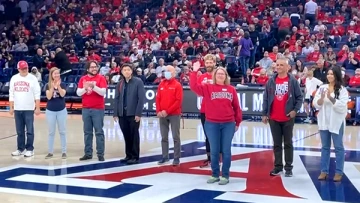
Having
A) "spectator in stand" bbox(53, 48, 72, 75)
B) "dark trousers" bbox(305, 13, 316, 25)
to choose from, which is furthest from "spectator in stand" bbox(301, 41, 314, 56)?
"spectator in stand" bbox(53, 48, 72, 75)

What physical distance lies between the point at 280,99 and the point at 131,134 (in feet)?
8.69

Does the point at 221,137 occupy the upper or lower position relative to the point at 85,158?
upper

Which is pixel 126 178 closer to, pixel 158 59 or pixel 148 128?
pixel 148 128

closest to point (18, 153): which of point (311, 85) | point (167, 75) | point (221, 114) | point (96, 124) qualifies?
point (96, 124)

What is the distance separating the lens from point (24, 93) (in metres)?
9.70

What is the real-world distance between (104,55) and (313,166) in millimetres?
14582

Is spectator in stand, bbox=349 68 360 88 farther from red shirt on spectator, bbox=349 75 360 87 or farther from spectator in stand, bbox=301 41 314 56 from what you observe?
spectator in stand, bbox=301 41 314 56

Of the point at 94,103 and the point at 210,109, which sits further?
the point at 94,103

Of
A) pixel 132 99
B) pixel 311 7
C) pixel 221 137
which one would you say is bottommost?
pixel 221 137

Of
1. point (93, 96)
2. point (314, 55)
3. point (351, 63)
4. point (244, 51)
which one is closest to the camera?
point (93, 96)

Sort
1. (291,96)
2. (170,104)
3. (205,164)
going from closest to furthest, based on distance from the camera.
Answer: (291,96) < (170,104) < (205,164)

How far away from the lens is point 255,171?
8508 mm

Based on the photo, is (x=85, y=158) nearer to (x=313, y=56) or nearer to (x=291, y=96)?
(x=291, y=96)

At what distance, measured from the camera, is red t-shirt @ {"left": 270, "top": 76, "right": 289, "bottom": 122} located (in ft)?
26.2
